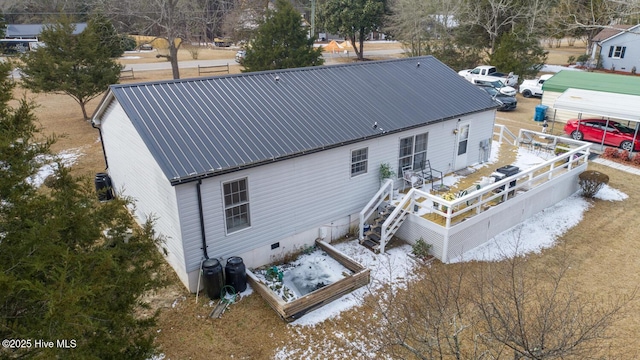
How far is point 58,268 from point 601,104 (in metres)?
27.4

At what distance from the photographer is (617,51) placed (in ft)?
160

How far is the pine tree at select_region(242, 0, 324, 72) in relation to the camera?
29984mm

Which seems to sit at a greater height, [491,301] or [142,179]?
[142,179]

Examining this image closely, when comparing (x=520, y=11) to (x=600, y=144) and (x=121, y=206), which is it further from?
(x=121, y=206)

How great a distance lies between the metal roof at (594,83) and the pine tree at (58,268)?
29.0 m

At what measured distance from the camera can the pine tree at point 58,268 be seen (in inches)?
193

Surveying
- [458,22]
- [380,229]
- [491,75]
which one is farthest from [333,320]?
[458,22]

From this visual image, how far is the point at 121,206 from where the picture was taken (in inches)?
296

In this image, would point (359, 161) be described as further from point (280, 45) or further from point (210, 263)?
point (280, 45)

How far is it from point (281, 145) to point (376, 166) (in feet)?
13.2

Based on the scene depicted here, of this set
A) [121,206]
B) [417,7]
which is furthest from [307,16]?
[121,206]

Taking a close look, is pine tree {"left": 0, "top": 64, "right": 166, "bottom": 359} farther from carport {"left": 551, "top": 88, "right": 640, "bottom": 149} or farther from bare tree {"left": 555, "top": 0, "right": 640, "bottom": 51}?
carport {"left": 551, "top": 88, "right": 640, "bottom": 149}

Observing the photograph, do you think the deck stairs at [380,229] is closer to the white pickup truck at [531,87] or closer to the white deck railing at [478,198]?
the white deck railing at [478,198]

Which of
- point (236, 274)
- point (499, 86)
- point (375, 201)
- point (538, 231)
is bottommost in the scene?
point (538, 231)
